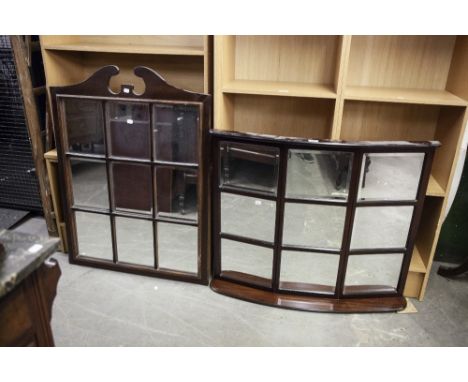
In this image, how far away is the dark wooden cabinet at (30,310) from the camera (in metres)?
0.99

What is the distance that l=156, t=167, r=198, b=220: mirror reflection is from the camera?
218 centimetres

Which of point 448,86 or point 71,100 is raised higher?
point 448,86

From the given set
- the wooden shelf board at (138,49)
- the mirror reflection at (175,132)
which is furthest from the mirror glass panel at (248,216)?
the wooden shelf board at (138,49)

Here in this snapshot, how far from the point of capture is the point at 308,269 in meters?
2.25

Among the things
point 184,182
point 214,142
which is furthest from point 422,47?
point 184,182

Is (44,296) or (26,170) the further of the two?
(26,170)

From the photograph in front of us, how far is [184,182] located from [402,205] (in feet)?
3.79

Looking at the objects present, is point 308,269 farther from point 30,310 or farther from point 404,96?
point 30,310

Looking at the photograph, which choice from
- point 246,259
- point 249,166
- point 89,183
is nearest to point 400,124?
point 249,166

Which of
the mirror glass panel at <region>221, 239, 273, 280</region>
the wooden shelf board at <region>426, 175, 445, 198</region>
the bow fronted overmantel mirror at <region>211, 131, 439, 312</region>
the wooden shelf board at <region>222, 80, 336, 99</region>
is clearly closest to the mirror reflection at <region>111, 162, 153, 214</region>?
the bow fronted overmantel mirror at <region>211, 131, 439, 312</region>

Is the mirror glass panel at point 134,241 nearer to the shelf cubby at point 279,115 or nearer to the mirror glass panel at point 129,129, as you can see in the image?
the mirror glass panel at point 129,129

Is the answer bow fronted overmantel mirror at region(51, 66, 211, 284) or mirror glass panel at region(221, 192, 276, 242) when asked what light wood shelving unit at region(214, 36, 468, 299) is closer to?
bow fronted overmantel mirror at region(51, 66, 211, 284)

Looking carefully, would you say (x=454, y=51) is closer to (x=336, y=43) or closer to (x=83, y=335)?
(x=336, y=43)

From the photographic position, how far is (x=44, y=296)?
1099 mm
